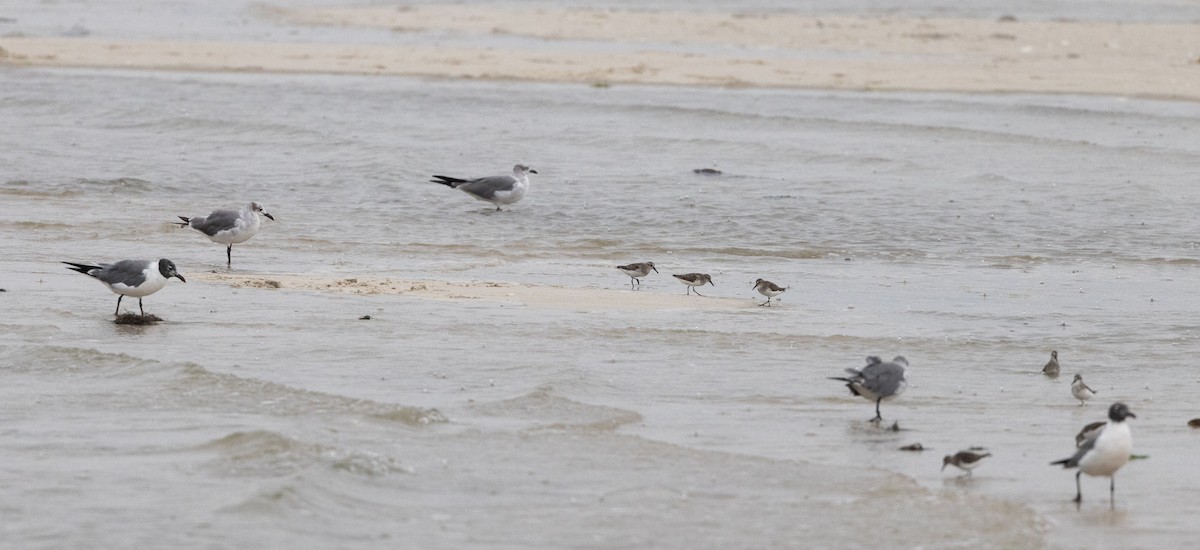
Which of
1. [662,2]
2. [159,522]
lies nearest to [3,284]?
[159,522]

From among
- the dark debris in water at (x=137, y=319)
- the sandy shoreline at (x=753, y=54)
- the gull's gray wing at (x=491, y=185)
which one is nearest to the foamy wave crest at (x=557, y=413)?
the dark debris in water at (x=137, y=319)

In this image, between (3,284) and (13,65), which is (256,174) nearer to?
(3,284)

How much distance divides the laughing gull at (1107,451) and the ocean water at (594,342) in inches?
7.3

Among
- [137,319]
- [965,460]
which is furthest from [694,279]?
[965,460]

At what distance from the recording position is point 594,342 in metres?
12.1

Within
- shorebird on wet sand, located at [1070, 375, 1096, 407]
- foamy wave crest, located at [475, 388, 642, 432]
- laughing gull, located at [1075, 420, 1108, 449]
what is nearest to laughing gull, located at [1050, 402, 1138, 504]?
laughing gull, located at [1075, 420, 1108, 449]

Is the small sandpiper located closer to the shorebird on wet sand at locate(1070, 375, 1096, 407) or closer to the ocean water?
the ocean water

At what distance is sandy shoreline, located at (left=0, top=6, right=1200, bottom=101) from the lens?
32.8 meters

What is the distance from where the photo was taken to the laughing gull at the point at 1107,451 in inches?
328

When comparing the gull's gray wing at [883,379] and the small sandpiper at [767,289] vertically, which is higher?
the small sandpiper at [767,289]

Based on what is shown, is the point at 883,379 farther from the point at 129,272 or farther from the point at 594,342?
the point at 129,272

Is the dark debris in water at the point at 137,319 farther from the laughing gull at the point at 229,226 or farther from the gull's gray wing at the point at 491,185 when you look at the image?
the gull's gray wing at the point at 491,185

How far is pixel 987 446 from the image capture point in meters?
9.42

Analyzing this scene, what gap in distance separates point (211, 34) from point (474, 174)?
21303 millimetres
